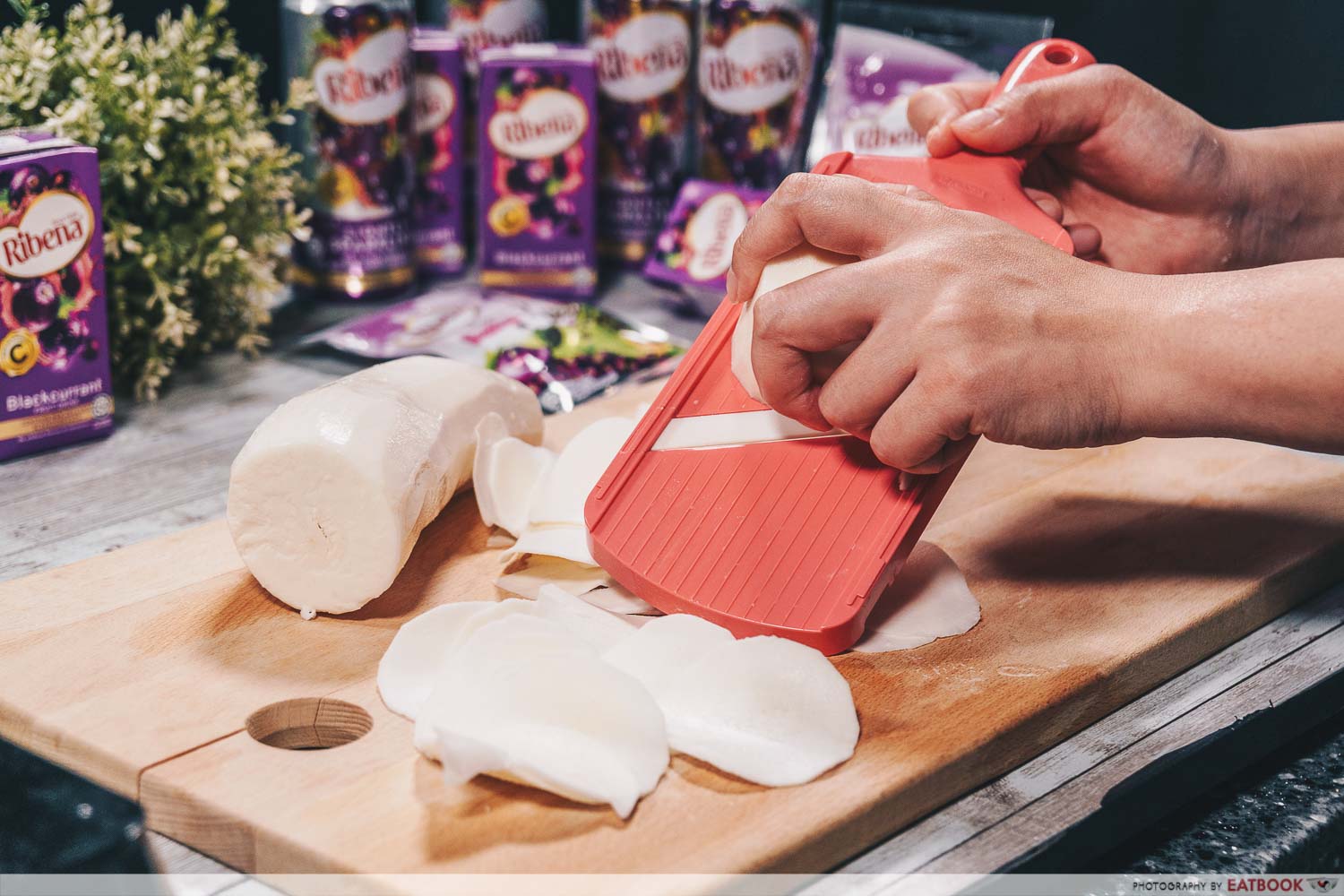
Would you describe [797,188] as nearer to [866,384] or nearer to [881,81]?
[866,384]

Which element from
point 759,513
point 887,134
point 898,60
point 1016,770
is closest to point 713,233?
point 887,134

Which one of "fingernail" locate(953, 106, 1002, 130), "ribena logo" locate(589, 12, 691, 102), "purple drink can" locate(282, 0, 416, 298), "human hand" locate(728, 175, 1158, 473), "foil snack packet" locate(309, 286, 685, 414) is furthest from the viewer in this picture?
"ribena logo" locate(589, 12, 691, 102)

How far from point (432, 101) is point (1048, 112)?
1040 mm

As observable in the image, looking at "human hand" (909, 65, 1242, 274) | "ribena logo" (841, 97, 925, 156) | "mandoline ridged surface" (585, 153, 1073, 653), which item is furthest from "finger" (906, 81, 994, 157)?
"ribena logo" (841, 97, 925, 156)

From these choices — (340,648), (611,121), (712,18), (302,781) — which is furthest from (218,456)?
(712,18)

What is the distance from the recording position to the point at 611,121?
2.07 m

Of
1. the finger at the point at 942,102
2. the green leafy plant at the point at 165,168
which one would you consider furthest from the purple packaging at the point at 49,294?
the finger at the point at 942,102

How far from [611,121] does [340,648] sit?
124 cm

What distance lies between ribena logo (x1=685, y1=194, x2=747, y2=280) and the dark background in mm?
622

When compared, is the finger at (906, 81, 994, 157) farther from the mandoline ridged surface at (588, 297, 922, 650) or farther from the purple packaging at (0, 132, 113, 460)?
the purple packaging at (0, 132, 113, 460)

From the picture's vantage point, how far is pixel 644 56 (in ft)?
6.57

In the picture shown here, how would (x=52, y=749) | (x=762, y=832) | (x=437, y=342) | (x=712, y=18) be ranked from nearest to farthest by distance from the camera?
(x=762, y=832) → (x=52, y=749) → (x=437, y=342) → (x=712, y=18)

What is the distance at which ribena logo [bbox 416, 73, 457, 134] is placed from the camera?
77.6 inches

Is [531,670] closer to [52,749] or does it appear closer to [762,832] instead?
[762,832]
